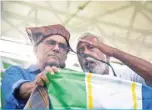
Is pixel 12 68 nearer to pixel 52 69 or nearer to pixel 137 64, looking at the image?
pixel 52 69

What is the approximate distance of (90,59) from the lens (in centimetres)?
150

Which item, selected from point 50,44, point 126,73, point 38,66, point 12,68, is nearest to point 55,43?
point 50,44

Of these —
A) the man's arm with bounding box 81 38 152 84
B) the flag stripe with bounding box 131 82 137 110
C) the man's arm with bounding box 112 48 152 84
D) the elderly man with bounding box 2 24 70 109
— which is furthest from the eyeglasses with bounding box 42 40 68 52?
the flag stripe with bounding box 131 82 137 110

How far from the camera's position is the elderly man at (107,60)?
1.48 metres

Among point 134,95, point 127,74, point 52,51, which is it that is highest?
point 52,51

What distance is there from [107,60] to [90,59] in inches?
3.5

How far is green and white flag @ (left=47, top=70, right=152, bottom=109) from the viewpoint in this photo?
1357 mm

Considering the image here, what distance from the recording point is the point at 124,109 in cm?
139

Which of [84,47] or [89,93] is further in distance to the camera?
[84,47]

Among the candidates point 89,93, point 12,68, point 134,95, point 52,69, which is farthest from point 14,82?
point 134,95

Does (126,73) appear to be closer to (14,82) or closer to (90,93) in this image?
(90,93)

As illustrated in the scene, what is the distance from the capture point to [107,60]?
150 centimetres

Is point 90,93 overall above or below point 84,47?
below

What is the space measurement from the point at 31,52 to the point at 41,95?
8.9 inches
